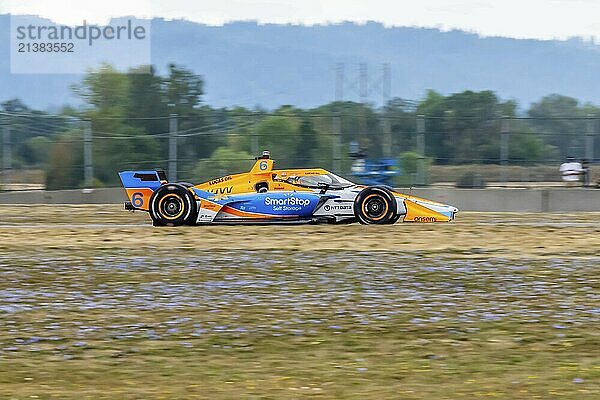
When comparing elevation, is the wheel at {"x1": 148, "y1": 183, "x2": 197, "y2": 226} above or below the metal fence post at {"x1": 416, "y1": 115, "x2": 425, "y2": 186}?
below

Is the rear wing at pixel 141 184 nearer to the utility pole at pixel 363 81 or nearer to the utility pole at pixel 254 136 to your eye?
the utility pole at pixel 254 136

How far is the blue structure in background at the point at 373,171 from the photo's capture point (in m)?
30.5

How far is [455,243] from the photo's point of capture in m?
18.3

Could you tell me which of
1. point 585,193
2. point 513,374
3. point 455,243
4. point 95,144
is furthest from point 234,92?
point 513,374

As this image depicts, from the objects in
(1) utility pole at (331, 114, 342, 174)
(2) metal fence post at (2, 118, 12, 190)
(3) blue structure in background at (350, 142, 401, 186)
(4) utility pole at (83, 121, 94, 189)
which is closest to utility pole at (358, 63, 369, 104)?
(4) utility pole at (83, 121, 94, 189)

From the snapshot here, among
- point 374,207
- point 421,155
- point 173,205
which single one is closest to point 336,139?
point 421,155

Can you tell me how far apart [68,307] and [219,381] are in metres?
3.95

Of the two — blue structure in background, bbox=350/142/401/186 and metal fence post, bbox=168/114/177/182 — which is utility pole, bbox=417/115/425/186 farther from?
metal fence post, bbox=168/114/177/182

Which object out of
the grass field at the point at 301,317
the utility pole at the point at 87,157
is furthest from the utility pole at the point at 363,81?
the grass field at the point at 301,317

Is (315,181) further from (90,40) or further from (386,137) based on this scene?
(90,40)

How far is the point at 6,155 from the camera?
34.5 m

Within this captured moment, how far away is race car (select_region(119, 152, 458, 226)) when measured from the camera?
2134cm

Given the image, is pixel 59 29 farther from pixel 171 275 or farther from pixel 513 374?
pixel 513 374

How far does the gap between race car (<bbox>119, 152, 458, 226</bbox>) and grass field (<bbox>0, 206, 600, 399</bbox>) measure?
6.29 ft
